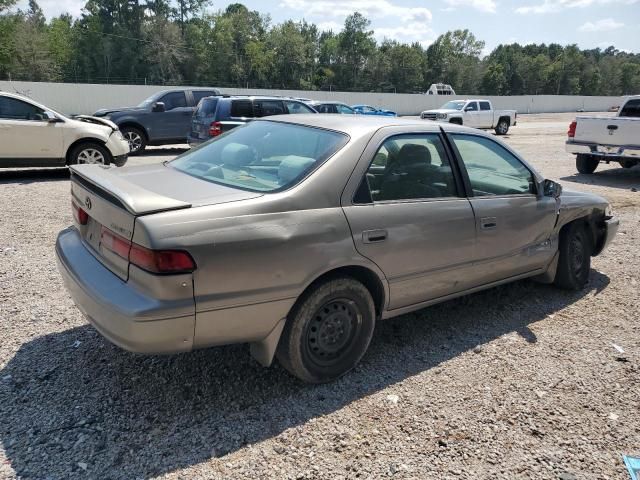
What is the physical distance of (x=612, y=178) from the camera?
493 inches

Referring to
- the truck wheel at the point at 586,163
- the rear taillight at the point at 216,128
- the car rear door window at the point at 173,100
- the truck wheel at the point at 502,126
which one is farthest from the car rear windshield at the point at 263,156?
the truck wheel at the point at 502,126

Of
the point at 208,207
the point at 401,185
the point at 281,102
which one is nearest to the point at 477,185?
the point at 401,185

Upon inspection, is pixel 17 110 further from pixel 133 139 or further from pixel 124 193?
pixel 124 193

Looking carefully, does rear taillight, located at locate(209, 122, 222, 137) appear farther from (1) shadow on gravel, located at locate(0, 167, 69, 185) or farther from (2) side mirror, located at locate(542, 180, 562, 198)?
(2) side mirror, located at locate(542, 180, 562, 198)

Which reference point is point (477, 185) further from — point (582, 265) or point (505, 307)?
point (582, 265)

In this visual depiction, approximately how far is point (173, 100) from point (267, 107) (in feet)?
11.9

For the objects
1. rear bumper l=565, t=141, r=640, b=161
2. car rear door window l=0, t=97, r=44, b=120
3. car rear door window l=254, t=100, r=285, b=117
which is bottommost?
rear bumper l=565, t=141, r=640, b=161

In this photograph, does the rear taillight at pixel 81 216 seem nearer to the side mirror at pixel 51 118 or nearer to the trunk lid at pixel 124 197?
the trunk lid at pixel 124 197

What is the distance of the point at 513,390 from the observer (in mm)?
3264

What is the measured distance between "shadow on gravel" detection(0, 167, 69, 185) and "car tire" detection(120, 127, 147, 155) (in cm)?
287

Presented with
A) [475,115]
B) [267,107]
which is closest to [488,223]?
[267,107]

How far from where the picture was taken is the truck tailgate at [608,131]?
1102 cm

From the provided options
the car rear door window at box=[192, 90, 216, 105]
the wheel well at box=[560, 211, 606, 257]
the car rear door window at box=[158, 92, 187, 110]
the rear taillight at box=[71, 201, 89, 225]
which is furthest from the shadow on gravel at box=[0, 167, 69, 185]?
the wheel well at box=[560, 211, 606, 257]

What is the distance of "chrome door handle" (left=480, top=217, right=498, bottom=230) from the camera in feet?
12.4
